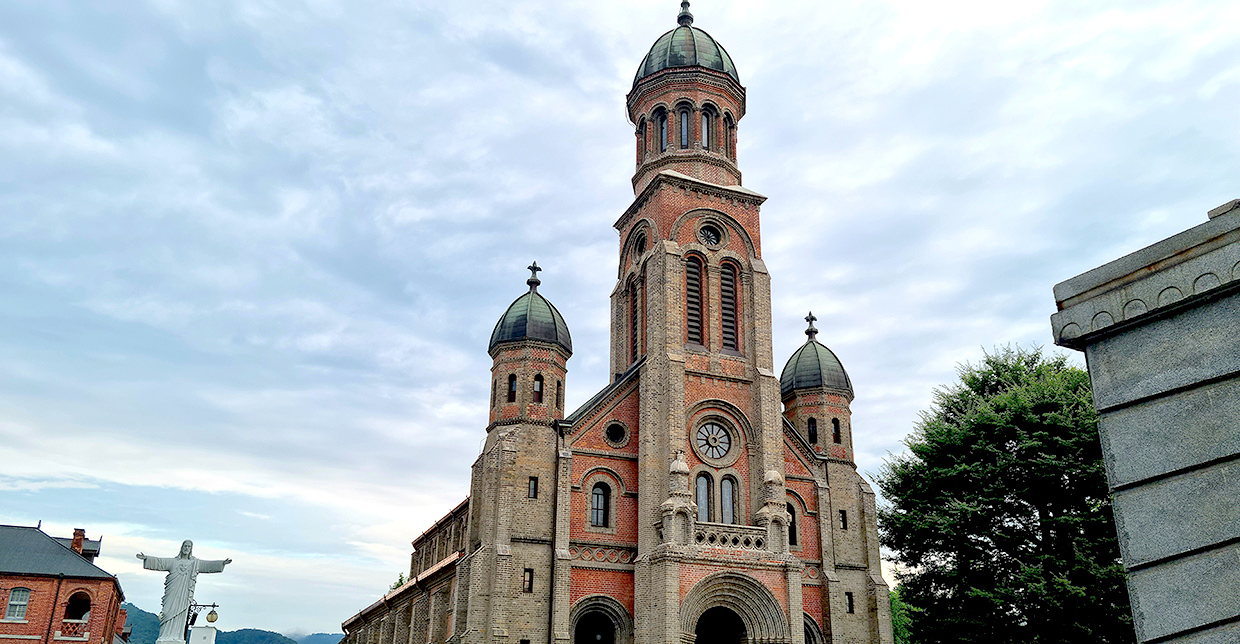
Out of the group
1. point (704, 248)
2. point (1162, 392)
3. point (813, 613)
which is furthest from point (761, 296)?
point (1162, 392)

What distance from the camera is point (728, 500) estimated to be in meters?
35.6

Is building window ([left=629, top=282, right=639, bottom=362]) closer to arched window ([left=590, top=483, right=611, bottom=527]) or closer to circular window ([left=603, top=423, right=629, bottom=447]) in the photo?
circular window ([left=603, top=423, right=629, bottom=447])

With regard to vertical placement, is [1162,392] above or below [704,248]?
below

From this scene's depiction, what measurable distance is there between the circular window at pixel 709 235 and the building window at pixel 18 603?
34.6 metres

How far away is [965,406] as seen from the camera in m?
32.7

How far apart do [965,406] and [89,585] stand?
39981 millimetres

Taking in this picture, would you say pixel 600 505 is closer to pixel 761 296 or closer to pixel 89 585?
pixel 761 296

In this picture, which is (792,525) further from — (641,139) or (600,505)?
(641,139)

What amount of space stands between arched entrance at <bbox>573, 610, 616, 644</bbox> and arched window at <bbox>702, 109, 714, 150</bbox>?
2124cm

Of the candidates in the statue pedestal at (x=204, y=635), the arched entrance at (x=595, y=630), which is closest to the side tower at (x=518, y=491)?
the arched entrance at (x=595, y=630)

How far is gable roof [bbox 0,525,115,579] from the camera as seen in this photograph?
41.8m

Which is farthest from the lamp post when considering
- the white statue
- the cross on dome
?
the cross on dome

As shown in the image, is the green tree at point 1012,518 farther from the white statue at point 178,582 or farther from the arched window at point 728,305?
the white statue at point 178,582

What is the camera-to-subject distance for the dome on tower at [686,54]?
43125mm
